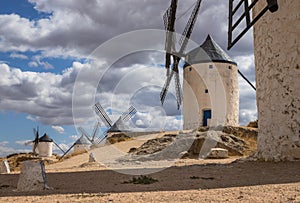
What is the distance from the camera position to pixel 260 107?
31.6 feet

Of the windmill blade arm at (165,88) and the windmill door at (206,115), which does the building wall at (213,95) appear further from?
the windmill blade arm at (165,88)

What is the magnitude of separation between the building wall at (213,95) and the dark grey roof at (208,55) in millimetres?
405

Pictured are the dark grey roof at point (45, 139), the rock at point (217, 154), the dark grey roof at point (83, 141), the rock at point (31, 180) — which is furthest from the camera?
the dark grey roof at point (45, 139)

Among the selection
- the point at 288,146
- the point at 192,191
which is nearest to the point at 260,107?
the point at 288,146

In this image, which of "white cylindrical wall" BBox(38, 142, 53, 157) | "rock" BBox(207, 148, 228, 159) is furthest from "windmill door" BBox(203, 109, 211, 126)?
"white cylindrical wall" BBox(38, 142, 53, 157)

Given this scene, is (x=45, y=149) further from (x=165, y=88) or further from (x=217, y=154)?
(x=217, y=154)

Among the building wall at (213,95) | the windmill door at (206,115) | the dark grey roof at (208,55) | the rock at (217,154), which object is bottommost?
the rock at (217,154)

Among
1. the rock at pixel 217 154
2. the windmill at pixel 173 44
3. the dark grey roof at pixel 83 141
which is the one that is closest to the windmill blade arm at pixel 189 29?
the windmill at pixel 173 44

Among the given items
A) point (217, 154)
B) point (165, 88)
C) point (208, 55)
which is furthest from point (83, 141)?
point (217, 154)

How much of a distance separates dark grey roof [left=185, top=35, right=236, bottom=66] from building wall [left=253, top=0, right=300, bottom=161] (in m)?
13.5

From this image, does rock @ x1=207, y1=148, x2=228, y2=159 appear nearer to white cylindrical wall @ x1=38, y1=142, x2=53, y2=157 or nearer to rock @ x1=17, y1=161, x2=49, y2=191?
rock @ x1=17, y1=161, x2=49, y2=191

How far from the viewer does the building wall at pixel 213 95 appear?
22547 millimetres

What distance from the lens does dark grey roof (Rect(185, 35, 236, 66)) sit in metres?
23.4

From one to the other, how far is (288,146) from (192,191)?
467 centimetres
